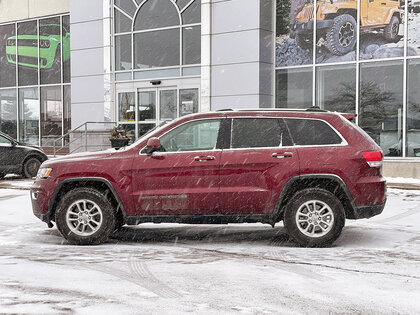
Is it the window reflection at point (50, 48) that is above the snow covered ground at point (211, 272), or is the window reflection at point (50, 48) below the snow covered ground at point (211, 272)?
above

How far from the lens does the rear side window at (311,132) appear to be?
25.3 ft

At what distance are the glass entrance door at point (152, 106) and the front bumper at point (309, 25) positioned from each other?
3728mm

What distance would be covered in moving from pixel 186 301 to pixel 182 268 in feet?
4.40

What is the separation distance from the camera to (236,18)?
18.3 metres

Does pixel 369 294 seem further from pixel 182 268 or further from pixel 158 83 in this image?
pixel 158 83

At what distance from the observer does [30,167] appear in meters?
17.7

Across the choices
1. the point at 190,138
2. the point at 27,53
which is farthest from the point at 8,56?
the point at 190,138

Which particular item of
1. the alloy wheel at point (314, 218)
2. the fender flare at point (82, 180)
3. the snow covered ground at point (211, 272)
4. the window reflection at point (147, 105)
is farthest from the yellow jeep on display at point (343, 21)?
the fender flare at point (82, 180)

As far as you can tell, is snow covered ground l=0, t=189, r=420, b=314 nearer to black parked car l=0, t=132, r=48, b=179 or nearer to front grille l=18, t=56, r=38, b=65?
black parked car l=0, t=132, r=48, b=179

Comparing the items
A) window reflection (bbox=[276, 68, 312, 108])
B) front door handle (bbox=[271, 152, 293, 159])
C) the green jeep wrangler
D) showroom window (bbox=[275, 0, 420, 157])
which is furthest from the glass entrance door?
front door handle (bbox=[271, 152, 293, 159])

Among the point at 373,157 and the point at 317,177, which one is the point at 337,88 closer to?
the point at 373,157

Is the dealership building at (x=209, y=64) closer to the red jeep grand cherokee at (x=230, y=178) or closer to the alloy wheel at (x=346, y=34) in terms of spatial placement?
the alloy wheel at (x=346, y=34)

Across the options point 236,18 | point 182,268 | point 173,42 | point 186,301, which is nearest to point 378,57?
Result: point 236,18

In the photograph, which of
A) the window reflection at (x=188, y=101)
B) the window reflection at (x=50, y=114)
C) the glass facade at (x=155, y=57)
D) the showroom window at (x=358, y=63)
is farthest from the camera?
the window reflection at (x=50, y=114)
